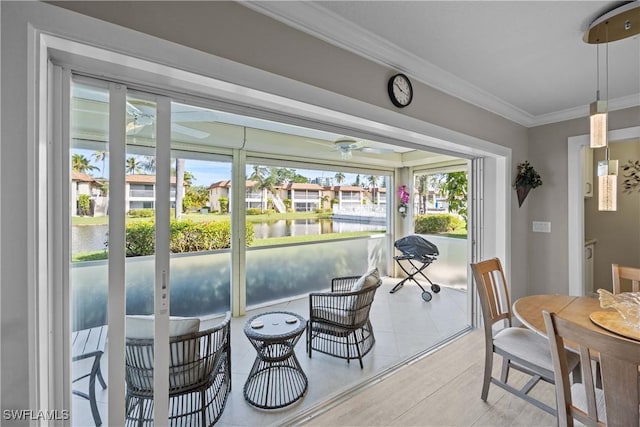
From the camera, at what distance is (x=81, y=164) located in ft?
4.22

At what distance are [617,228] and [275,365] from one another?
510 centimetres

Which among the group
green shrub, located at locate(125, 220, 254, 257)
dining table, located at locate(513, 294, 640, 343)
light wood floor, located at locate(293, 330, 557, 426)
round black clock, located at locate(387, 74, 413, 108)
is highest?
round black clock, located at locate(387, 74, 413, 108)

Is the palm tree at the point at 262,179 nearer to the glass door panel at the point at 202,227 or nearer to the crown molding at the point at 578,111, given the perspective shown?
the glass door panel at the point at 202,227

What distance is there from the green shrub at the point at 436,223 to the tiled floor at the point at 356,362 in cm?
123

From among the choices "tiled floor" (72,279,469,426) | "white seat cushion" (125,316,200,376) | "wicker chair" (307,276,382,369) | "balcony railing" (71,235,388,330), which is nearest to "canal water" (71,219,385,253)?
"balcony railing" (71,235,388,330)

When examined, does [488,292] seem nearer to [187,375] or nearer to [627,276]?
[627,276]

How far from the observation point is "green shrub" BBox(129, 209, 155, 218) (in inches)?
55.6

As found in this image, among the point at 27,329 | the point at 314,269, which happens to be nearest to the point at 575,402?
the point at 27,329

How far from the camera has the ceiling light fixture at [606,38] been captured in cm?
152

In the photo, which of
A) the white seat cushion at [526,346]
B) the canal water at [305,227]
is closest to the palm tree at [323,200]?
the canal water at [305,227]

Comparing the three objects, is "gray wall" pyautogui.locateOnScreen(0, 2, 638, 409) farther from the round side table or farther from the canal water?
the canal water

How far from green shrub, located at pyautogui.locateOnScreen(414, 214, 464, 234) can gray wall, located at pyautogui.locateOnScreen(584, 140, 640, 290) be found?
70.8 inches

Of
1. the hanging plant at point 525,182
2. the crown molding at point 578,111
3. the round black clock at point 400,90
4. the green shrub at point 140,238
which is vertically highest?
the crown molding at point 578,111

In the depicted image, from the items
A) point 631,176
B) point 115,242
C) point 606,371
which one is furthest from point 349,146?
point 631,176
